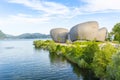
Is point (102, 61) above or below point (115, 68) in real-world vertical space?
above

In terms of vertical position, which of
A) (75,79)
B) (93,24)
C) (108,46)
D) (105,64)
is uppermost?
(93,24)

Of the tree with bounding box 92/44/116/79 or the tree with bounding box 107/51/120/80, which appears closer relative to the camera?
the tree with bounding box 107/51/120/80

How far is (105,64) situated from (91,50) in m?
13.1

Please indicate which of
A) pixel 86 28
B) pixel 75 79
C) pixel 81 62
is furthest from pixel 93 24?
pixel 75 79

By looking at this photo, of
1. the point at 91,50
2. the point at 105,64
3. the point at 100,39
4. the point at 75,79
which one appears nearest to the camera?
the point at 105,64

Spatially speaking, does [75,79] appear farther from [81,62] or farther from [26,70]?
[26,70]

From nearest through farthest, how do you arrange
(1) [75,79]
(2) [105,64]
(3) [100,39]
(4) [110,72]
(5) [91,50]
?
(4) [110,72] < (2) [105,64] < (1) [75,79] < (5) [91,50] < (3) [100,39]

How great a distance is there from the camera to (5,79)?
2156 inches

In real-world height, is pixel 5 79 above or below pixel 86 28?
below

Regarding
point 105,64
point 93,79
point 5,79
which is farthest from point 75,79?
point 5,79

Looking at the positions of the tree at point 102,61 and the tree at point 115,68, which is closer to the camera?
the tree at point 115,68

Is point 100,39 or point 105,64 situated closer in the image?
point 105,64

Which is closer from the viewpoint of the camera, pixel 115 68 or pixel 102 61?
pixel 115 68

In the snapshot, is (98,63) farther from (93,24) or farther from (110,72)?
(93,24)
